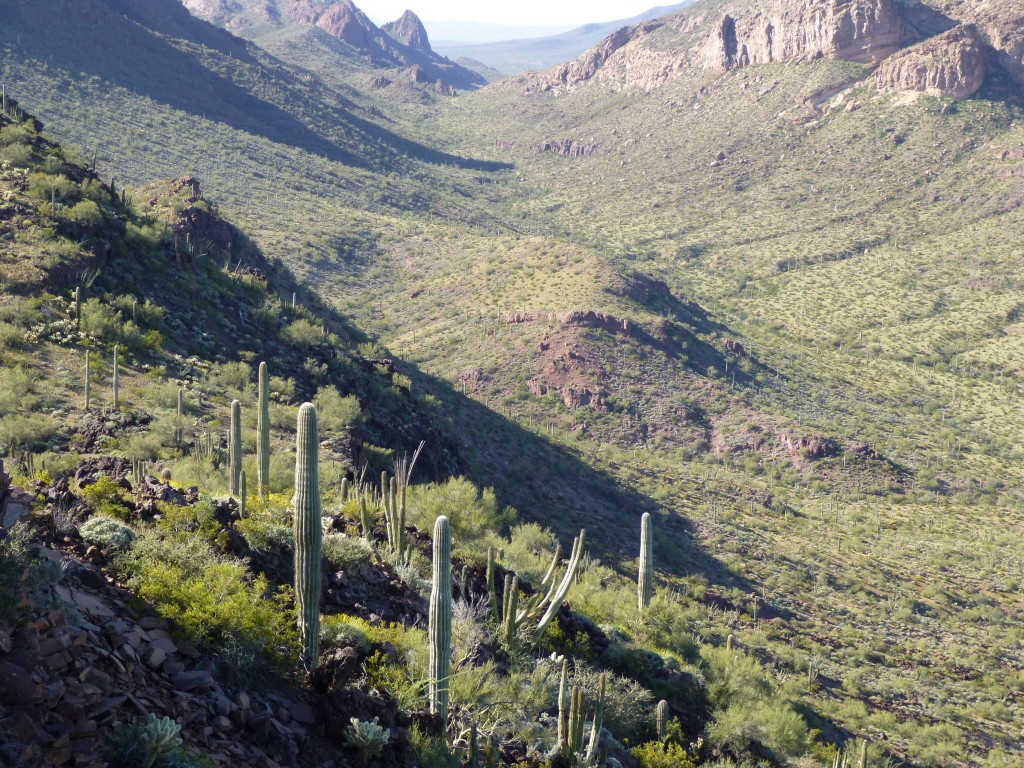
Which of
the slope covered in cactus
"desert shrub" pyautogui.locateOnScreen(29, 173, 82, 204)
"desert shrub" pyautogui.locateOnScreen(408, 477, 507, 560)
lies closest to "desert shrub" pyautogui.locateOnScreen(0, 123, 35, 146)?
the slope covered in cactus

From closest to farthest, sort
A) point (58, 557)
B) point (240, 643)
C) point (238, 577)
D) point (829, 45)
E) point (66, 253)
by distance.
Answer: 1. point (58, 557)
2. point (240, 643)
3. point (238, 577)
4. point (66, 253)
5. point (829, 45)

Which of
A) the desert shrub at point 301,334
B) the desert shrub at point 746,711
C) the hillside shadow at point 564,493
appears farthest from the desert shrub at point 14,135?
the desert shrub at point 746,711

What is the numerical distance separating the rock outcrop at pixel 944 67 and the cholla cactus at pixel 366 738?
109620mm

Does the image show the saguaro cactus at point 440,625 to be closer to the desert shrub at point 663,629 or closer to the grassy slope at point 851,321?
the desert shrub at point 663,629

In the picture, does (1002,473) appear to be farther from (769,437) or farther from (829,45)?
(829,45)

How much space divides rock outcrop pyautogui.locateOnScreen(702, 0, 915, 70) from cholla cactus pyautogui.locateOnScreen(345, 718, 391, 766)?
4740 inches

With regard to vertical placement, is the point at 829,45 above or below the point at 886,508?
above

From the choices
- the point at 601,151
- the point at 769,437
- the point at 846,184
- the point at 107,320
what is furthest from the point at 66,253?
the point at 601,151

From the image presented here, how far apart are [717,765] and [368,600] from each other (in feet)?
18.5

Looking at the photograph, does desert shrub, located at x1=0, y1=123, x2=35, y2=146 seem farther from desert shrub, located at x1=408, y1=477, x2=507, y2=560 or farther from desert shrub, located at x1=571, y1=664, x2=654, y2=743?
desert shrub, located at x1=571, y1=664, x2=654, y2=743

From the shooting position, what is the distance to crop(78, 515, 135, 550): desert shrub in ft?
29.2

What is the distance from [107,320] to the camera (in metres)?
21.3

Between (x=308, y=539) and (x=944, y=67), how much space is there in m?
110

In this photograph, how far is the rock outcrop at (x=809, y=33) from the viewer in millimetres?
111625
